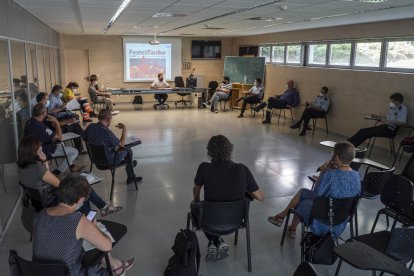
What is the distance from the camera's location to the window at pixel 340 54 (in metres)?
8.22

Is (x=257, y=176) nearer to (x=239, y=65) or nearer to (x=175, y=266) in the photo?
(x=175, y=266)

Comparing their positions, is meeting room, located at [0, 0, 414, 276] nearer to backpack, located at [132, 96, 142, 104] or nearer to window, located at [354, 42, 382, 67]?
window, located at [354, 42, 382, 67]

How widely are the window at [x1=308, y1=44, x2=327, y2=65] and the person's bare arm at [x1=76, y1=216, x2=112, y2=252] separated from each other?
825 centimetres

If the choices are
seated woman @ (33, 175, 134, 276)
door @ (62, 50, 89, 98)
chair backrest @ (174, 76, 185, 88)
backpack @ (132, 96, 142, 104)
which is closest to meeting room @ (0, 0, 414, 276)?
→ seated woman @ (33, 175, 134, 276)

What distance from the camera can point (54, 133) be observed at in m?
4.76

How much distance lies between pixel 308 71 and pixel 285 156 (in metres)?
3.81

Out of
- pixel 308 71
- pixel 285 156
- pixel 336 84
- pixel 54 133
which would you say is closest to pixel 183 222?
pixel 54 133

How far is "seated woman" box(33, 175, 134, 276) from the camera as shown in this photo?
1.89 meters

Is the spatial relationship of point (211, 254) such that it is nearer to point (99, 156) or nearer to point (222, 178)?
point (222, 178)

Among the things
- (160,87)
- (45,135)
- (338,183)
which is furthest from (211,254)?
(160,87)

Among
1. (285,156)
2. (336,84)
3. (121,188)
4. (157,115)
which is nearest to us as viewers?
(121,188)

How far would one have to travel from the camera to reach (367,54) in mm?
7672

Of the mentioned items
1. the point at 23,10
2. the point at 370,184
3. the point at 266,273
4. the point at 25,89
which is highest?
the point at 23,10

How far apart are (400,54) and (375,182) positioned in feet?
15.2
